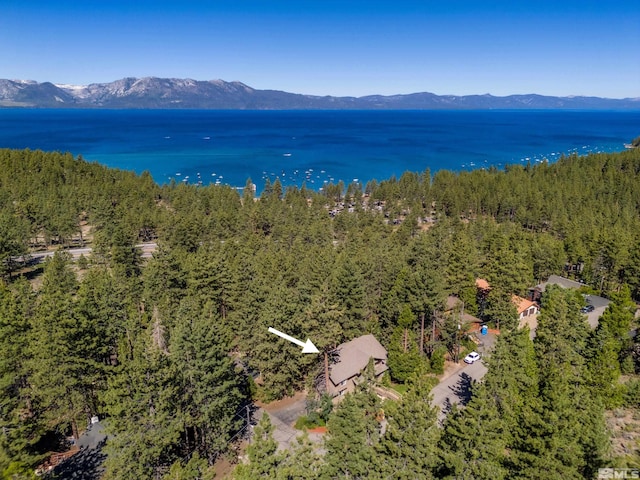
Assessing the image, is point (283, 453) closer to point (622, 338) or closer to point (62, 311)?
point (62, 311)

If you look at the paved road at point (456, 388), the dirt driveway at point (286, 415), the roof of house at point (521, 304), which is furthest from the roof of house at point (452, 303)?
the dirt driveway at point (286, 415)

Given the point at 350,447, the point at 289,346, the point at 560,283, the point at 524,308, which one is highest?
the point at 350,447

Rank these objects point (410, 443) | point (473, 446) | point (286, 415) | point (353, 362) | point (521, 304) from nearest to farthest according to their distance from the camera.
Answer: point (410, 443) < point (473, 446) < point (286, 415) < point (353, 362) < point (521, 304)

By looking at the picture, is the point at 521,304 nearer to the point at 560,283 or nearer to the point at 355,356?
the point at 560,283

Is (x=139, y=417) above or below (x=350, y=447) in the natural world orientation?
above

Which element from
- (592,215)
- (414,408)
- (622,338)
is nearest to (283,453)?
(414,408)

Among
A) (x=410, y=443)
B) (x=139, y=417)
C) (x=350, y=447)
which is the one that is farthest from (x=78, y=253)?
(x=410, y=443)

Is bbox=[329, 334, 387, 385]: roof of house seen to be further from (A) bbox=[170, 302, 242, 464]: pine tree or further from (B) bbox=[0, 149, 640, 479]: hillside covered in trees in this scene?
(A) bbox=[170, 302, 242, 464]: pine tree
